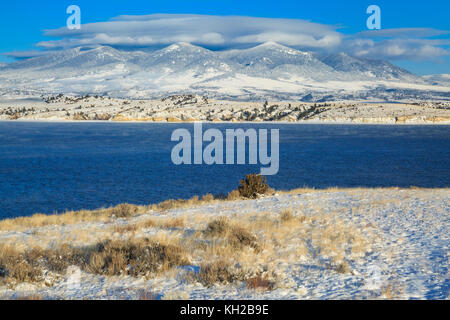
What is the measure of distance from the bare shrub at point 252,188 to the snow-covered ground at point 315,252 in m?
3.98

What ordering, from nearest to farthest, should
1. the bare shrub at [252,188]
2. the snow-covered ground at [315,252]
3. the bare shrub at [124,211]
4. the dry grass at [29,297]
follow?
the dry grass at [29,297] < the snow-covered ground at [315,252] < the bare shrub at [124,211] < the bare shrub at [252,188]

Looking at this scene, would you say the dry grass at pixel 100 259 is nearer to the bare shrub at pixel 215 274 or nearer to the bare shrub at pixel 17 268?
the bare shrub at pixel 17 268

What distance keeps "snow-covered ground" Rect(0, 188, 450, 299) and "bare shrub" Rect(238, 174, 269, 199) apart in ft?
13.0

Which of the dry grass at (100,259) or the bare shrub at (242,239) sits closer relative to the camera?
the dry grass at (100,259)

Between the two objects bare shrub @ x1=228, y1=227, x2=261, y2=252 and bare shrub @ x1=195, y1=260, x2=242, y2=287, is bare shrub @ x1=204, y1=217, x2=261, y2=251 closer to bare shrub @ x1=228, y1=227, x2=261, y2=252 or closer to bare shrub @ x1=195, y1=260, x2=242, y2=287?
bare shrub @ x1=228, y1=227, x2=261, y2=252

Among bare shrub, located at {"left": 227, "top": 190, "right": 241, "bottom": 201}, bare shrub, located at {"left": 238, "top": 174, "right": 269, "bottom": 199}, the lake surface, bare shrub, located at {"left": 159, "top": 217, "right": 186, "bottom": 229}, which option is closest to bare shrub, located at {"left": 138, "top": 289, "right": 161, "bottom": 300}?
bare shrub, located at {"left": 159, "top": 217, "right": 186, "bottom": 229}

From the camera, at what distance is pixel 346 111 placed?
13525 cm

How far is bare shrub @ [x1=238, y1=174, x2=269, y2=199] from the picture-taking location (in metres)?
22.7

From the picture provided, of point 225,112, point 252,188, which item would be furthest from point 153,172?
point 225,112

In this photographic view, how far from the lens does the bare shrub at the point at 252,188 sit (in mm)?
22703

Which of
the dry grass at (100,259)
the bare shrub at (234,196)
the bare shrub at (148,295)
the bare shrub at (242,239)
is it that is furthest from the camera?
the bare shrub at (234,196)

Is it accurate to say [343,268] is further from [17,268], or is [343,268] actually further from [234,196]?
[234,196]

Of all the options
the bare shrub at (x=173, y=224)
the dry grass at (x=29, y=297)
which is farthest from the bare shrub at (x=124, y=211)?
the dry grass at (x=29, y=297)

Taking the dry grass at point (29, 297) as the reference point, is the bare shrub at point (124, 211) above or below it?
below
